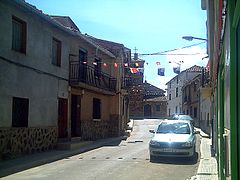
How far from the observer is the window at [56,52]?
19027 mm

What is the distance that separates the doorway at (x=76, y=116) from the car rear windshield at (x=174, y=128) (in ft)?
26.0

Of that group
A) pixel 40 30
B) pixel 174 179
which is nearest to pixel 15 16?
pixel 40 30

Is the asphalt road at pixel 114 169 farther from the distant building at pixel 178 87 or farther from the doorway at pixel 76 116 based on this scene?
the distant building at pixel 178 87

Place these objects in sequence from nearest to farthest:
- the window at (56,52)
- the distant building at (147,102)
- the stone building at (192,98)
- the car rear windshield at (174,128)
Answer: the car rear windshield at (174,128) < the window at (56,52) < the stone building at (192,98) < the distant building at (147,102)

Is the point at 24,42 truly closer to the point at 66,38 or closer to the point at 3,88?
the point at 3,88

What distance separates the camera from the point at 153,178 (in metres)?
10.6

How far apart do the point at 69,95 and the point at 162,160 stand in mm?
8089

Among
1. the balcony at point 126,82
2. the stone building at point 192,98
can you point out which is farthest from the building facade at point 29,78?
the stone building at point 192,98

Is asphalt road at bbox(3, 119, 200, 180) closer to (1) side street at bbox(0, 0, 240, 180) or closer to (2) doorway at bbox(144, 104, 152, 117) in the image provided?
(1) side street at bbox(0, 0, 240, 180)

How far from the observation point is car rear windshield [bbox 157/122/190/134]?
15789 mm

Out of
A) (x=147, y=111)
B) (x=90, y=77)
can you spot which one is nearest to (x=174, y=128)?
(x=90, y=77)

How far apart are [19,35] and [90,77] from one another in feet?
30.5

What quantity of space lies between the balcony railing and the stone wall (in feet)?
12.5

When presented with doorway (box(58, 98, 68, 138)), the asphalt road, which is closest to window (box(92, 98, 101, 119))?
doorway (box(58, 98, 68, 138))
